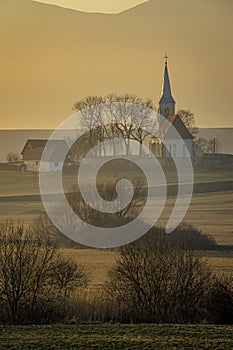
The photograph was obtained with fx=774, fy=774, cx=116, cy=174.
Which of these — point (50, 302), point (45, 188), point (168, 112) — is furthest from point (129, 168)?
point (50, 302)

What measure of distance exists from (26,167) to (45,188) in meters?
6.73

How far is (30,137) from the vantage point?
171ft

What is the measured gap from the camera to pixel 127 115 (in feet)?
158

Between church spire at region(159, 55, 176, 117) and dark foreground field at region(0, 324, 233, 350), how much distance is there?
139 feet

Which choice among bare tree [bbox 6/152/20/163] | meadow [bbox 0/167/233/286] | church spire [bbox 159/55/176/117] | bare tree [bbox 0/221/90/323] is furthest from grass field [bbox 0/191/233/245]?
church spire [bbox 159/55/176/117]

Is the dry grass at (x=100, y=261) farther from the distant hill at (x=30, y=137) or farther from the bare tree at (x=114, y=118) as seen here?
the distant hill at (x=30, y=137)

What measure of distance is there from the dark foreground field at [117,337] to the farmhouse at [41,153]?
2885cm

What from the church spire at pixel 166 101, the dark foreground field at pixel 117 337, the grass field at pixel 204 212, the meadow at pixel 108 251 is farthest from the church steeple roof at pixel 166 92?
the dark foreground field at pixel 117 337

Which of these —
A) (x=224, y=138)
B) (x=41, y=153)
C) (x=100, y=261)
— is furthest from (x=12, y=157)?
(x=100, y=261)

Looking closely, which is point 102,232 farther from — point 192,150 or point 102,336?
point 192,150

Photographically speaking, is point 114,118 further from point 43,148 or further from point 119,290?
point 119,290

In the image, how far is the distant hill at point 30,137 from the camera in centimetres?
4993

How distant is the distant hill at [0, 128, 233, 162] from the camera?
49928 mm

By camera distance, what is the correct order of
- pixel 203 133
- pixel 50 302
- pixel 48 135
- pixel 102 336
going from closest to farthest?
pixel 102 336
pixel 50 302
pixel 48 135
pixel 203 133
